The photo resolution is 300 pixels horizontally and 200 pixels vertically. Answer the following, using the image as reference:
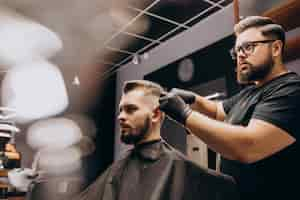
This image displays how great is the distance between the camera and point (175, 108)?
147cm

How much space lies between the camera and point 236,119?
161 cm

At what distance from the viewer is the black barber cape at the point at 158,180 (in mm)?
1612

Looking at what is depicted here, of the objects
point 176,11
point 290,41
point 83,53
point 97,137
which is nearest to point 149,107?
point 290,41

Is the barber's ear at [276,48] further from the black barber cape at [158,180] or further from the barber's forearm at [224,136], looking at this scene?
the black barber cape at [158,180]

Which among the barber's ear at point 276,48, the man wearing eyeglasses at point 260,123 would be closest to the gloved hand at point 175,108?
the man wearing eyeglasses at point 260,123

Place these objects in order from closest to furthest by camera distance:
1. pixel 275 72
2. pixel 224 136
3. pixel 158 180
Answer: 1. pixel 224 136
2. pixel 275 72
3. pixel 158 180

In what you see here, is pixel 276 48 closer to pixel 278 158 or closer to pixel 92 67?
pixel 278 158

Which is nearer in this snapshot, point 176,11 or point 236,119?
point 236,119

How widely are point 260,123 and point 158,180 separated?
68cm

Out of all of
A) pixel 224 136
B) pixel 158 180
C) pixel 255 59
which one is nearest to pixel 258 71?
pixel 255 59

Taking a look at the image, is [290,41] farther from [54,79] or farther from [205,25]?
[54,79]

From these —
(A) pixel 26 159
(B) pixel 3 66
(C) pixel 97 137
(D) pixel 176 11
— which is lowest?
(A) pixel 26 159

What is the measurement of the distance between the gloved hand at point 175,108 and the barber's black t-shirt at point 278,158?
31cm

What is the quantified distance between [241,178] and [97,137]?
361cm
